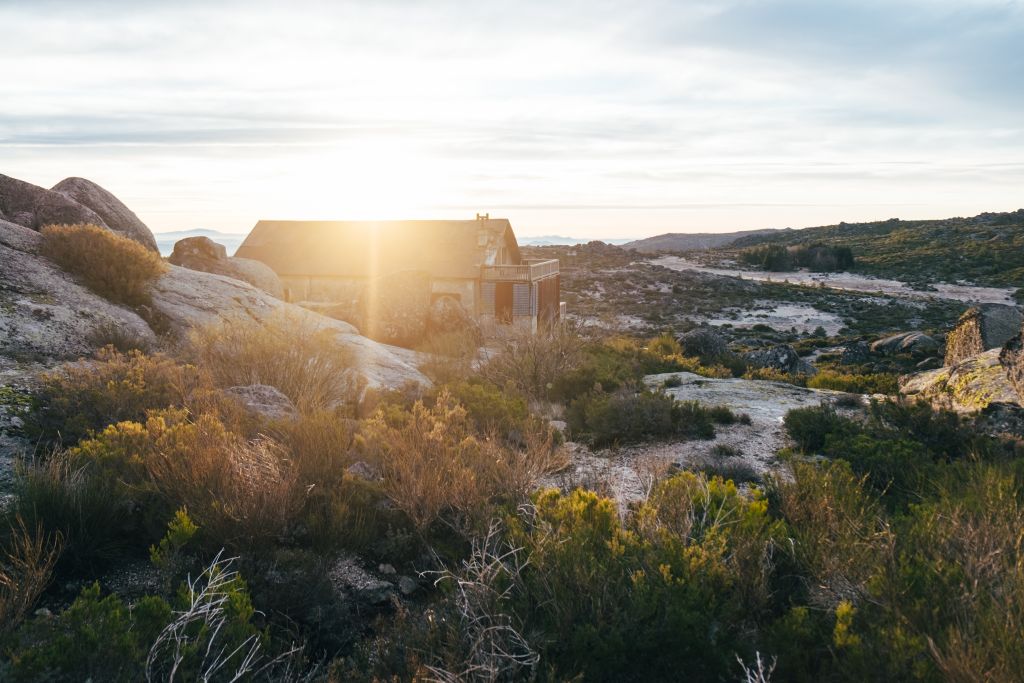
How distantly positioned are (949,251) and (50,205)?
91.7 m

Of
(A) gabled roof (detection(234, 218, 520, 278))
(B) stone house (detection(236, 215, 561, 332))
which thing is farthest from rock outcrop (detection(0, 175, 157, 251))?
(A) gabled roof (detection(234, 218, 520, 278))

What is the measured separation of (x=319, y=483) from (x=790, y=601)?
11.9 feet

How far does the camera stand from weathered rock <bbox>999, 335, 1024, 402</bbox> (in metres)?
9.12


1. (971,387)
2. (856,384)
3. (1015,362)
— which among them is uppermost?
(1015,362)

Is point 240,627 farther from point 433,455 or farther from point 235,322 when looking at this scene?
point 235,322

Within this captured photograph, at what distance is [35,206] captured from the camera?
42.9ft

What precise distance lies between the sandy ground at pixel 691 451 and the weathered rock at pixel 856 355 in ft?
43.7

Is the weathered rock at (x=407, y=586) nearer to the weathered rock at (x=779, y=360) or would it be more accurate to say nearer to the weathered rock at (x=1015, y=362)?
the weathered rock at (x=1015, y=362)

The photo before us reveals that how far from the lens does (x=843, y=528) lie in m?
4.16

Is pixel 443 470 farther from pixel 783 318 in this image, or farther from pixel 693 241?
pixel 693 241

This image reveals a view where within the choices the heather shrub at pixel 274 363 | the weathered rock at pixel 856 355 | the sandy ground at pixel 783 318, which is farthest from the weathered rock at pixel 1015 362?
the sandy ground at pixel 783 318

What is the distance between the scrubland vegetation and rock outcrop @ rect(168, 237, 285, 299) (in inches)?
458

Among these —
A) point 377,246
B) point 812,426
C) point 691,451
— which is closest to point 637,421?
point 691,451

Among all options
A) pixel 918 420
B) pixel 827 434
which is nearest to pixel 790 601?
pixel 827 434
